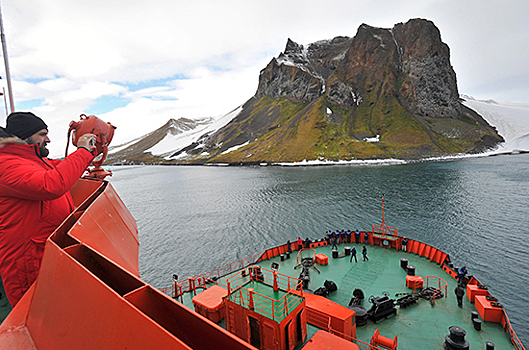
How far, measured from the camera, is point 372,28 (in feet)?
596

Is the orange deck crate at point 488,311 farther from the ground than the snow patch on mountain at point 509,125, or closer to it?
closer to it

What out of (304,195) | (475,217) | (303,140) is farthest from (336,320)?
(303,140)

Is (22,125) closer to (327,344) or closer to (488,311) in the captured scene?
(327,344)

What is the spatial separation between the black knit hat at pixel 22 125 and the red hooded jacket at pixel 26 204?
0.23 metres

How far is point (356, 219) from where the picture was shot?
4322 centimetres

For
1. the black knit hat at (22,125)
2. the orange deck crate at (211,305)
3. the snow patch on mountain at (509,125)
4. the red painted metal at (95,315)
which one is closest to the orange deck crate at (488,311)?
the orange deck crate at (211,305)

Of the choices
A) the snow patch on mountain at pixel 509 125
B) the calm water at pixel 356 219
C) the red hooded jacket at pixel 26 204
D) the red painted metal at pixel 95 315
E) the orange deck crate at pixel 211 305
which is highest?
the snow patch on mountain at pixel 509 125

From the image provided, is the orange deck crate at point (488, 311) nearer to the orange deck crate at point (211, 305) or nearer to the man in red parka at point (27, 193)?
the orange deck crate at point (211, 305)

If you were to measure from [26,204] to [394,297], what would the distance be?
1810cm

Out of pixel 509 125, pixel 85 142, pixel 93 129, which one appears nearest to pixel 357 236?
pixel 93 129

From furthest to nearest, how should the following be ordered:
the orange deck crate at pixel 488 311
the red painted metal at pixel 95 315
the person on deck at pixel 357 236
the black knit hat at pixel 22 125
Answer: the person on deck at pixel 357 236 → the orange deck crate at pixel 488 311 → the black knit hat at pixel 22 125 → the red painted metal at pixel 95 315

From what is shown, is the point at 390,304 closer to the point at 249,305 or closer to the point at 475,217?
the point at 249,305

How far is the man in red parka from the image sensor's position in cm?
299

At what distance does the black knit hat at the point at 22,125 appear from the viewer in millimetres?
3488
